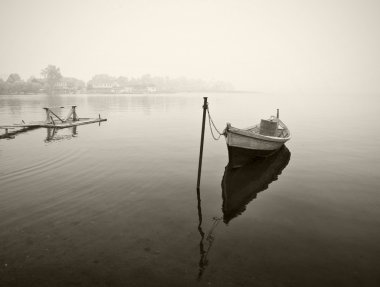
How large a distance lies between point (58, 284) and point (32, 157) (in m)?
13.9

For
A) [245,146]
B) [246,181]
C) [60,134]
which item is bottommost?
[246,181]

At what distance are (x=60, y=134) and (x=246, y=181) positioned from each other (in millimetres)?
21348

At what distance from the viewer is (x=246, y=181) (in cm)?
1498

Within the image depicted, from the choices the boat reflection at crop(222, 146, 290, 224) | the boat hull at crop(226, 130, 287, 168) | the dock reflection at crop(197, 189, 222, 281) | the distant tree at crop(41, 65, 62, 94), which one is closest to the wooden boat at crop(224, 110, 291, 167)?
the boat hull at crop(226, 130, 287, 168)

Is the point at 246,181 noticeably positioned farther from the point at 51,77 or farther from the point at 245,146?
the point at 51,77

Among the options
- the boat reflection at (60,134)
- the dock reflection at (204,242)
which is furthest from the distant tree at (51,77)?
the dock reflection at (204,242)

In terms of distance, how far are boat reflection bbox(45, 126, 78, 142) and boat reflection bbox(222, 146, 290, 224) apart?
1726cm

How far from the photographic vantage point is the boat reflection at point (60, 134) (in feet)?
80.7

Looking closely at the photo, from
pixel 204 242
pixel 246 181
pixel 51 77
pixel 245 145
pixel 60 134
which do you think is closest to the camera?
pixel 204 242

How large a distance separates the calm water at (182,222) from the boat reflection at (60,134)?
5455 millimetres

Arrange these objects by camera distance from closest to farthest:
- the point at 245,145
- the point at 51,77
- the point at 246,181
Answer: the point at 246,181
the point at 245,145
the point at 51,77

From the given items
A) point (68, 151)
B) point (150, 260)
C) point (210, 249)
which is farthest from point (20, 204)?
point (68, 151)

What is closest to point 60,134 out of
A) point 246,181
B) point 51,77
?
point 246,181

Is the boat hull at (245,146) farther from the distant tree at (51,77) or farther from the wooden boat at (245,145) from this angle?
the distant tree at (51,77)
